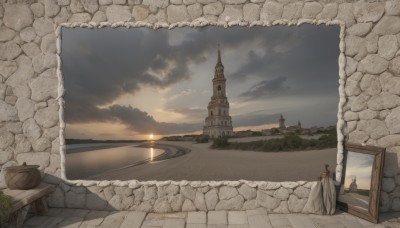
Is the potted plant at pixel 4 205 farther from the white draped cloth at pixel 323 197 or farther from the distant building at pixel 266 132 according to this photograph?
the white draped cloth at pixel 323 197

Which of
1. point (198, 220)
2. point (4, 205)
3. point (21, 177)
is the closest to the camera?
point (4, 205)

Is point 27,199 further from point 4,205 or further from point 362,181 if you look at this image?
point 362,181

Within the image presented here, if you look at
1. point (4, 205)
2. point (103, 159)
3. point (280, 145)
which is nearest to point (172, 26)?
point (103, 159)

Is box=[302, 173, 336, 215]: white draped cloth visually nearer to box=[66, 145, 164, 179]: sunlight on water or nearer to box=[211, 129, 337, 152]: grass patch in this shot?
box=[211, 129, 337, 152]: grass patch

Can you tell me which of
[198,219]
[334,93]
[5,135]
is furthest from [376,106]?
[5,135]

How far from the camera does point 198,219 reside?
17.6ft

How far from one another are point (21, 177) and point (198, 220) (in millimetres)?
3043

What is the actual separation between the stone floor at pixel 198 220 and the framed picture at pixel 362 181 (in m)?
0.18

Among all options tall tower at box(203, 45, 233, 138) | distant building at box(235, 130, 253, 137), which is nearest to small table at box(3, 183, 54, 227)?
tall tower at box(203, 45, 233, 138)

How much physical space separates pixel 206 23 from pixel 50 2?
286 centimetres

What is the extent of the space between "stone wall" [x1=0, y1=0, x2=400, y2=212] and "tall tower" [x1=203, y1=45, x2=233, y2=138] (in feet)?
3.31

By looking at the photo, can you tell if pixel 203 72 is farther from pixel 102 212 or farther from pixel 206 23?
pixel 102 212

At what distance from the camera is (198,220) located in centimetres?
533

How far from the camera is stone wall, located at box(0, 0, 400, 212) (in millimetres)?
5492
